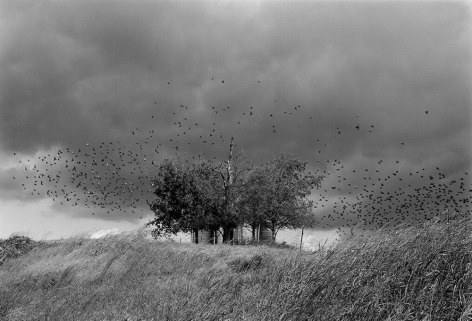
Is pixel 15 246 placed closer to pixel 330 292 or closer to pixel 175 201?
pixel 175 201

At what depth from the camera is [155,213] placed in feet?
132

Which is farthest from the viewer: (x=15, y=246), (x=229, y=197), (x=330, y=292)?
(x=229, y=197)

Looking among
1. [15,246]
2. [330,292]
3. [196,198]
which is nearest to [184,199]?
[196,198]

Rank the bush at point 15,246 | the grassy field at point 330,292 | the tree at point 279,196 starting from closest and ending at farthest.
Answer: the grassy field at point 330,292
the bush at point 15,246
the tree at point 279,196

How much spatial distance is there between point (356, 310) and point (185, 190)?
32163 mm

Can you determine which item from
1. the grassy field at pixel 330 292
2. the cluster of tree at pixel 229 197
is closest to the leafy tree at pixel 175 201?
the cluster of tree at pixel 229 197

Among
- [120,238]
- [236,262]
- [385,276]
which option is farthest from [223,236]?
[385,276]

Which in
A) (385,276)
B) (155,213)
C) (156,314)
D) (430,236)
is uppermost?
(155,213)

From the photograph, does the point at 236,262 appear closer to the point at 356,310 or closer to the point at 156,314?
the point at 156,314

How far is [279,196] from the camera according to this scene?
3869 cm

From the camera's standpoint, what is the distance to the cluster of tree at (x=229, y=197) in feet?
124

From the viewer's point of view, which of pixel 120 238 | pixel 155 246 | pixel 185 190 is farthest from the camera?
pixel 185 190

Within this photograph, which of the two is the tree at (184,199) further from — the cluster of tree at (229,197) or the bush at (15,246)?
the bush at (15,246)

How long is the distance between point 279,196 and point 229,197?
4291mm
